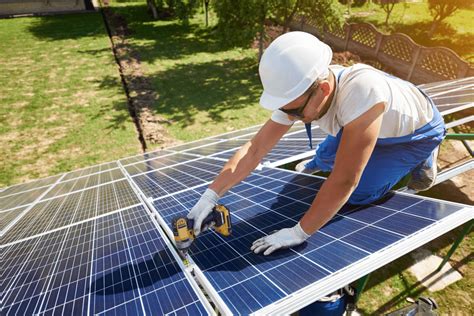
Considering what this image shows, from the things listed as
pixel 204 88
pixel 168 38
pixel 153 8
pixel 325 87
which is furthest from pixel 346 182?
pixel 153 8

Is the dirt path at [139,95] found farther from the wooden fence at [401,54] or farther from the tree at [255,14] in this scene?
the wooden fence at [401,54]

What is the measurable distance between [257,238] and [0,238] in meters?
4.12

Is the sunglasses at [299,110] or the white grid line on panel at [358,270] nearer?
the white grid line on panel at [358,270]

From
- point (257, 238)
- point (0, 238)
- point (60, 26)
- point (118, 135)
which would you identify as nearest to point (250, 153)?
point (257, 238)

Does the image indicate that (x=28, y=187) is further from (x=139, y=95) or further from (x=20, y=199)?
(x=139, y=95)

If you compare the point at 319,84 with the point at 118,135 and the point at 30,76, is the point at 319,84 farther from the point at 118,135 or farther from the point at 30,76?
the point at 30,76

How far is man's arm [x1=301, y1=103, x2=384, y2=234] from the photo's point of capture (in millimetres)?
2424

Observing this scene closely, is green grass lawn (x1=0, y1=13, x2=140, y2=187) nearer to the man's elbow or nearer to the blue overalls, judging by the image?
the blue overalls

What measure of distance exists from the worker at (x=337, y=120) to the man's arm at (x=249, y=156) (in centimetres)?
1

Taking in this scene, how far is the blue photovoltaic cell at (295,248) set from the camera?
2236mm

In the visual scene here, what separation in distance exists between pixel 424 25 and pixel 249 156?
1024 inches

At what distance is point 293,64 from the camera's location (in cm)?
245

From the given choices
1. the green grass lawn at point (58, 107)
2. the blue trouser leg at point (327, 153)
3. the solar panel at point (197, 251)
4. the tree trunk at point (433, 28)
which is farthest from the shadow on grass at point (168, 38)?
the tree trunk at point (433, 28)

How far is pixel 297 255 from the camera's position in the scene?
2602 mm
